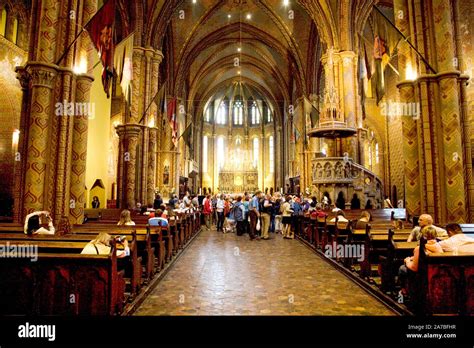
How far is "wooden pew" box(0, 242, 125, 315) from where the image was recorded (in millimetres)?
3867

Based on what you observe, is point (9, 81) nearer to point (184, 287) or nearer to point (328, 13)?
point (184, 287)

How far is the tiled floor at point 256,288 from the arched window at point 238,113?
3750 centimetres

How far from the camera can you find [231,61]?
111 ft

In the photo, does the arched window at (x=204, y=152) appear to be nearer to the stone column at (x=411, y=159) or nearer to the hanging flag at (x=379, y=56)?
the hanging flag at (x=379, y=56)

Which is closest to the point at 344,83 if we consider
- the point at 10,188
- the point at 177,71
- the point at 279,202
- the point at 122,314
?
the point at 279,202

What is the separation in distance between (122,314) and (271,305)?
2.14 meters

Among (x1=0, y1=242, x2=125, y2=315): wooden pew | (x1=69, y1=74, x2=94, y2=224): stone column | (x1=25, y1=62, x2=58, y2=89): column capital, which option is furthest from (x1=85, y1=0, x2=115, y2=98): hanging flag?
(x1=0, y1=242, x2=125, y2=315): wooden pew

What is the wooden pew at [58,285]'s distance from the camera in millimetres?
3867

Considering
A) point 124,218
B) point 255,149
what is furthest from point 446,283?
point 255,149

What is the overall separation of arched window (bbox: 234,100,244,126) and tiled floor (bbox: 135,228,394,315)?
37.5 m

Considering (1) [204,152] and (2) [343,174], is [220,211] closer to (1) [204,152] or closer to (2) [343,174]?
(2) [343,174]

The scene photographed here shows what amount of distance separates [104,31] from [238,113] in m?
37.6

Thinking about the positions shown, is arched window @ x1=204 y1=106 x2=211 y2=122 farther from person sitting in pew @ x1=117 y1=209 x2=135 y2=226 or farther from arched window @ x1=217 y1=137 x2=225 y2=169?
person sitting in pew @ x1=117 y1=209 x2=135 y2=226

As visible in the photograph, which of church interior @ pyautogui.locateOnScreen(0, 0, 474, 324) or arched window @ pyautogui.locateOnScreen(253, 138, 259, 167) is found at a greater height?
arched window @ pyautogui.locateOnScreen(253, 138, 259, 167)
